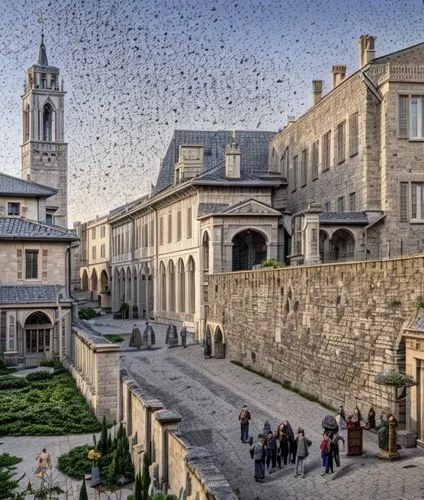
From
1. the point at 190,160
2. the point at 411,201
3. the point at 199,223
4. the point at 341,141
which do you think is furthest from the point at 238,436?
the point at 190,160

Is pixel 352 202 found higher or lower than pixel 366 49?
lower

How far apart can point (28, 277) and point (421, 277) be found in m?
23.4

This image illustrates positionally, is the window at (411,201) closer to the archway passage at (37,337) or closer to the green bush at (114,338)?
the archway passage at (37,337)

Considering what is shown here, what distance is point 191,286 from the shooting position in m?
51.4

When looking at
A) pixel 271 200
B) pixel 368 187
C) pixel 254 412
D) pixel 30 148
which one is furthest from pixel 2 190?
pixel 30 148

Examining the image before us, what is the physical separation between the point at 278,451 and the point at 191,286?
3394cm

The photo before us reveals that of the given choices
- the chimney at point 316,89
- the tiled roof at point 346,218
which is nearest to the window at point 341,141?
the tiled roof at point 346,218

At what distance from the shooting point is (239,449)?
1916 centimetres

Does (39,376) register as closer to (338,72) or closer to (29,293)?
(29,293)

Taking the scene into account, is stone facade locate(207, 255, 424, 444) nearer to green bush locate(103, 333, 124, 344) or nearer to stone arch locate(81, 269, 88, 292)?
green bush locate(103, 333, 124, 344)

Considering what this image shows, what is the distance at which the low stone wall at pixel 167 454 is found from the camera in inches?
408

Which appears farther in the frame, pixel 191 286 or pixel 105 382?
pixel 191 286

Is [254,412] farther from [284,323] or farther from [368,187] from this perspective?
[368,187]

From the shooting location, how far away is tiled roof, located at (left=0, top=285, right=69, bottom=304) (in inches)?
1371
